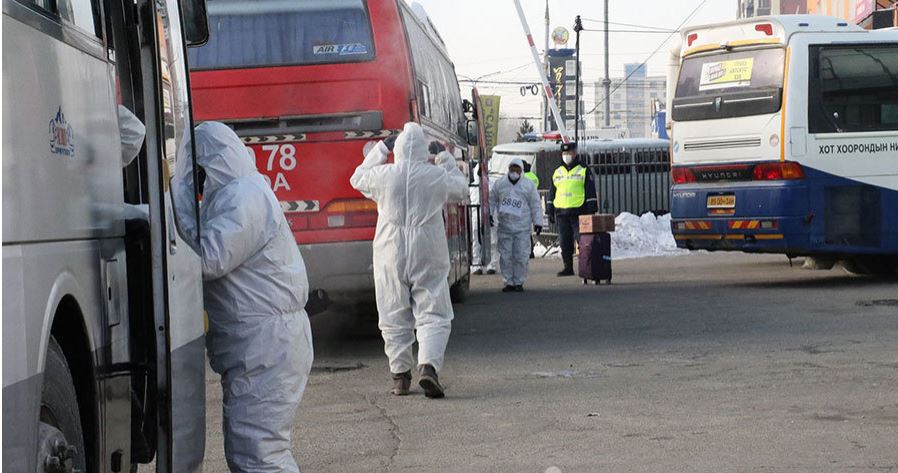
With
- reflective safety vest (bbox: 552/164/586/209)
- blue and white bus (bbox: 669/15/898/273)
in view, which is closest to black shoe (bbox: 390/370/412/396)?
blue and white bus (bbox: 669/15/898/273)

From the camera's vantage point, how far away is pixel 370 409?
9.45 meters

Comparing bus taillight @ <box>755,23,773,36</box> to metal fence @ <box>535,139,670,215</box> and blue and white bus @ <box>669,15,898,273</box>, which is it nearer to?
blue and white bus @ <box>669,15,898,273</box>

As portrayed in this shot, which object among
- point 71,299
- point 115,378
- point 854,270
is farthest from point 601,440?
point 854,270

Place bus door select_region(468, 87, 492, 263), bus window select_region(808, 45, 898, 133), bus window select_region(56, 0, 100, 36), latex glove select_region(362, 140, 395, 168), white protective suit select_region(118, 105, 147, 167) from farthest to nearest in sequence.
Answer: bus door select_region(468, 87, 492, 263) → bus window select_region(808, 45, 898, 133) → latex glove select_region(362, 140, 395, 168) → white protective suit select_region(118, 105, 147, 167) → bus window select_region(56, 0, 100, 36)

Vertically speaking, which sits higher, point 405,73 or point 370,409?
point 405,73

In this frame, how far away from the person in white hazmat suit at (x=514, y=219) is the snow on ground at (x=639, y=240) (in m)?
8.19

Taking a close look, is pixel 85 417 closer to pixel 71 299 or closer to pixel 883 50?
pixel 71 299

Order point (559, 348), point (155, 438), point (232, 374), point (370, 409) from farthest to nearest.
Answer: point (559, 348) < point (370, 409) < point (232, 374) < point (155, 438)

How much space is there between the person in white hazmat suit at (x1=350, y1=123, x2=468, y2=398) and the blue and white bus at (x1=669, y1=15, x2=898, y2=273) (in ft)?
27.8

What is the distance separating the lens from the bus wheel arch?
3.97m

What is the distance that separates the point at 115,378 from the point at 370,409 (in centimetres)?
462

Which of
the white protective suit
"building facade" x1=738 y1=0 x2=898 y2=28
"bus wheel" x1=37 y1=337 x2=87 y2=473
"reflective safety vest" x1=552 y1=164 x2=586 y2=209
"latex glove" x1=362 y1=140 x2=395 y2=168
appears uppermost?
"building facade" x1=738 y1=0 x2=898 y2=28

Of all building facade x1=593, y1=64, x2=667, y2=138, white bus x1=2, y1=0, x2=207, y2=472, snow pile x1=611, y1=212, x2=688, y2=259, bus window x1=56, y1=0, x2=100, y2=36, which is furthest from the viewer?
building facade x1=593, y1=64, x2=667, y2=138

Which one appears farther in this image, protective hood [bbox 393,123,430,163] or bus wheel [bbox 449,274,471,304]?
bus wheel [bbox 449,274,471,304]
